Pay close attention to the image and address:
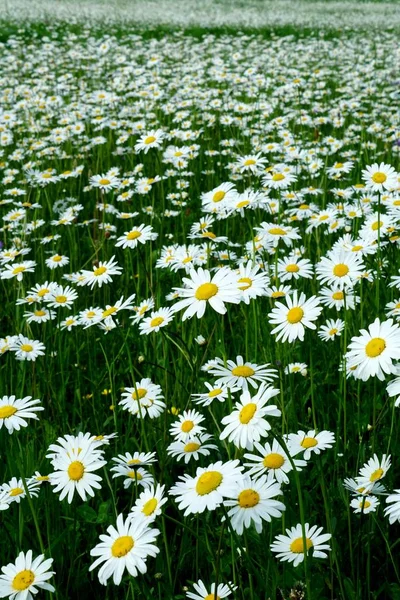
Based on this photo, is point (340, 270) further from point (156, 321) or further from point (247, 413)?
point (247, 413)

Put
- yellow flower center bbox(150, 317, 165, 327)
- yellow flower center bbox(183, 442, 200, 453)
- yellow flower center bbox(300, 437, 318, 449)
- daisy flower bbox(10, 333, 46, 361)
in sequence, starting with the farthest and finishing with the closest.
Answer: daisy flower bbox(10, 333, 46, 361) < yellow flower center bbox(150, 317, 165, 327) < yellow flower center bbox(183, 442, 200, 453) < yellow flower center bbox(300, 437, 318, 449)

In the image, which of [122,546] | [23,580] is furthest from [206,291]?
[23,580]

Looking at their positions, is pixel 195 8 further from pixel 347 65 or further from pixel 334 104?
pixel 334 104

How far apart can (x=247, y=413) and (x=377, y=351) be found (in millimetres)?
303

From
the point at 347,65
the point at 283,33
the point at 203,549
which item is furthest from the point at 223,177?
the point at 283,33

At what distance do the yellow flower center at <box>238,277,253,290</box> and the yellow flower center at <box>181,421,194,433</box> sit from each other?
1.12 feet

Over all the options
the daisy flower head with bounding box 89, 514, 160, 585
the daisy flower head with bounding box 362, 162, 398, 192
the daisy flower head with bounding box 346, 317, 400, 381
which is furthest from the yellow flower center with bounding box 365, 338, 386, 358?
the daisy flower head with bounding box 362, 162, 398, 192

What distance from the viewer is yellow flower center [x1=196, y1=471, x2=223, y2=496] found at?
3.59 ft

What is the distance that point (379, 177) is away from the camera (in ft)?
7.58

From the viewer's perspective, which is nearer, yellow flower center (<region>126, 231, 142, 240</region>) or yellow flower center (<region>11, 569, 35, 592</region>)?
yellow flower center (<region>11, 569, 35, 592</region>)

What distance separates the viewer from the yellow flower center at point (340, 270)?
5.87ft

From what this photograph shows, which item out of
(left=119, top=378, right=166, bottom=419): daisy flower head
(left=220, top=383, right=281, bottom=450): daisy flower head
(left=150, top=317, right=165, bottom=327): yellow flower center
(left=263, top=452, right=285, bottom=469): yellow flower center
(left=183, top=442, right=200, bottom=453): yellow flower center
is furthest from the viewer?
(left=150, top=317, right=165, bottom=327): yellow flower center

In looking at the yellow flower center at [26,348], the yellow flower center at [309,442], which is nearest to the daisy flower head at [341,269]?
the yellow flower center at [309,442]

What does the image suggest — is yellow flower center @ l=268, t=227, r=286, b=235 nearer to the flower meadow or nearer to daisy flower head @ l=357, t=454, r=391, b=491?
the flower meadow
